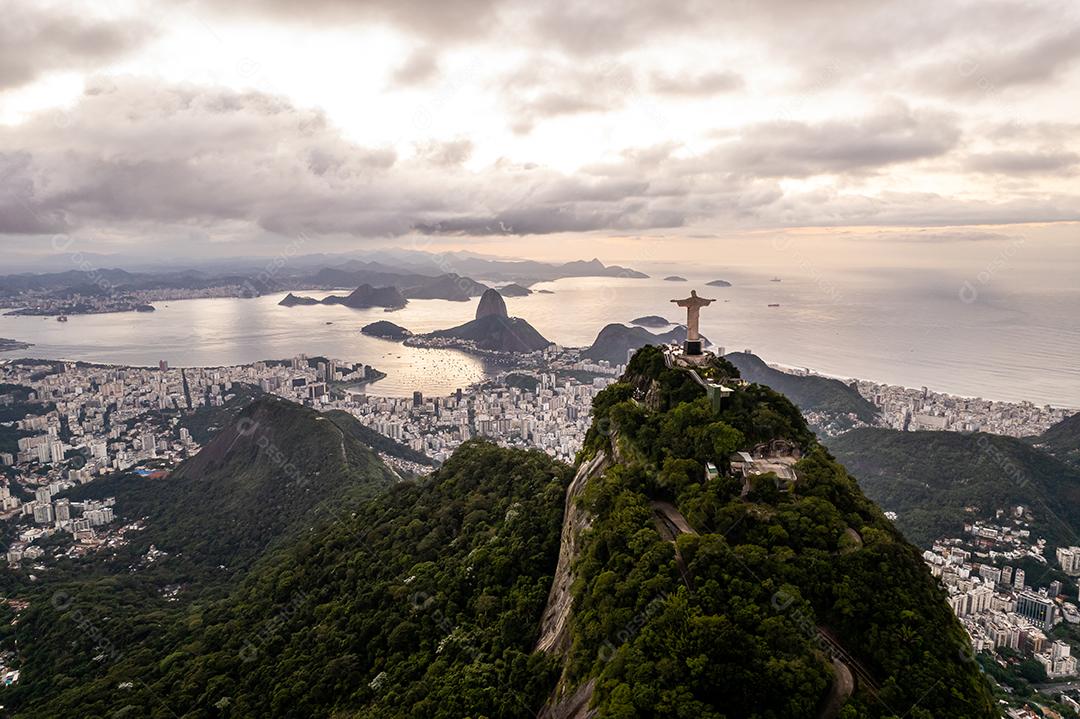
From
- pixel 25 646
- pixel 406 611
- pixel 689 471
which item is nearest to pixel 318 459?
pixel 25 646

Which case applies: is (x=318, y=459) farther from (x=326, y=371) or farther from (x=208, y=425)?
(x=326, y=371)

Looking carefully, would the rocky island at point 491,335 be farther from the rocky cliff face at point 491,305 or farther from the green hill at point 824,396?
the green hill at point 824,396

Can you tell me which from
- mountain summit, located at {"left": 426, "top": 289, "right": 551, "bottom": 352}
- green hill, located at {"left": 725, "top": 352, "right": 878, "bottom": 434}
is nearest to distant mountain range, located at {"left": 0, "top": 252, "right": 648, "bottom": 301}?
mountain summit, located at {"left": 426, "top": 289, "right": 551, "bottom": 352}

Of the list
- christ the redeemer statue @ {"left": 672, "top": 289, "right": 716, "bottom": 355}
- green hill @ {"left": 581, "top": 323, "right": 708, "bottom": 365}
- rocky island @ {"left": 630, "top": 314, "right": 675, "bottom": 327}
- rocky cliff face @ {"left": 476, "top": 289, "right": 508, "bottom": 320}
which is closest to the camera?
christ the redeemer statue @ {"left": 672, "top": 289, "right": 716, "bottom": 355}

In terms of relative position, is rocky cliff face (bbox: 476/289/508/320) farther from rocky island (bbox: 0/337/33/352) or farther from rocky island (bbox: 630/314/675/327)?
rocky island (bbox: 0/337/33/352)

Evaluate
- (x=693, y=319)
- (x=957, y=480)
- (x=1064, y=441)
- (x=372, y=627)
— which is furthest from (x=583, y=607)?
(x=1064, y=441)

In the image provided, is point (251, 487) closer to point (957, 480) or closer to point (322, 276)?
point (957, 480)
